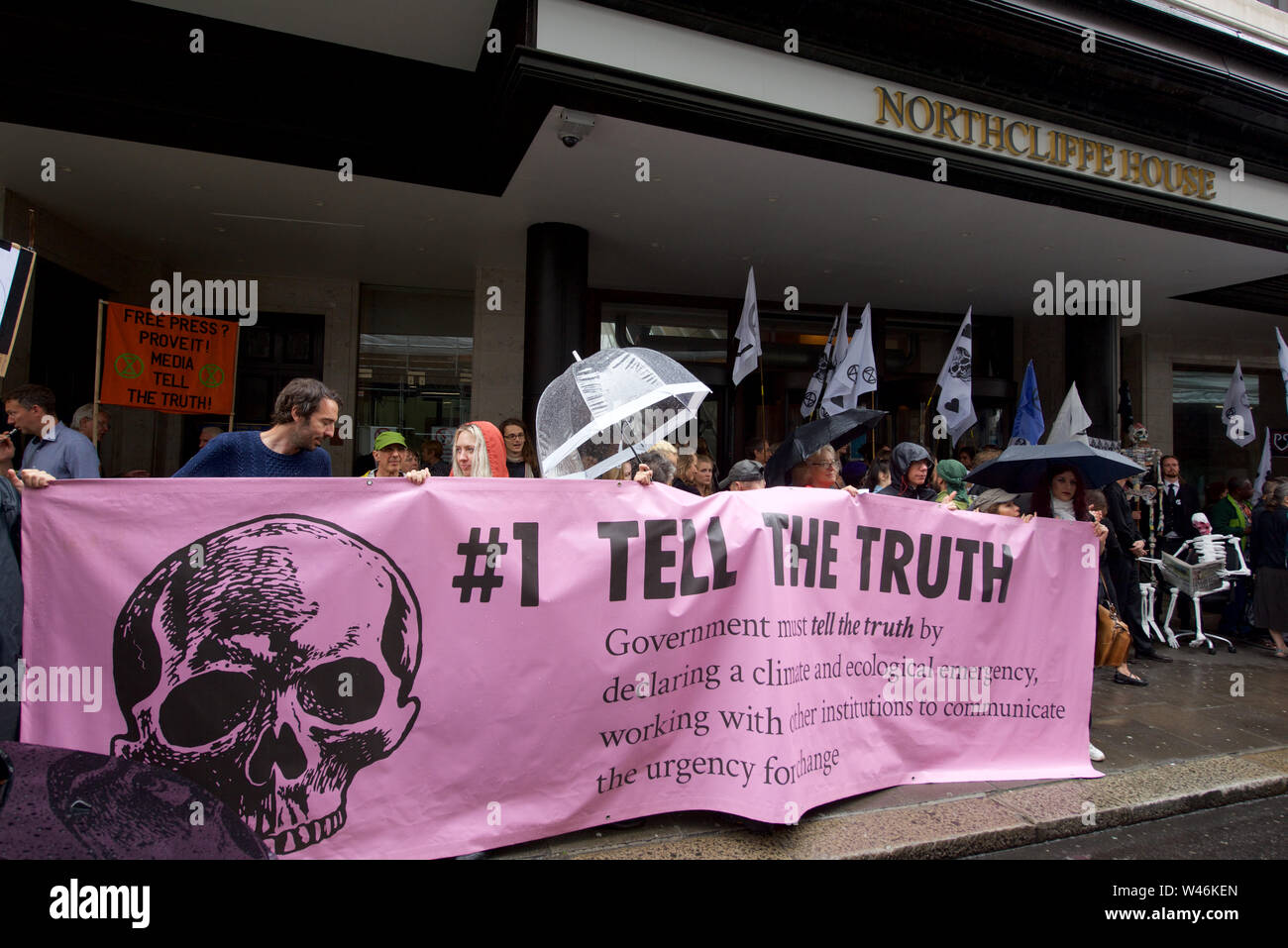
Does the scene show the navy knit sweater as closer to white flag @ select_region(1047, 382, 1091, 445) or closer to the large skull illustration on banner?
the large skull illustration on banner

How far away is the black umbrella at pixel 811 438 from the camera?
14.7ft

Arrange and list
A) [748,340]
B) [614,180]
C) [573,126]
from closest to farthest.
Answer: [573,126] → [614,180] → [748,340]

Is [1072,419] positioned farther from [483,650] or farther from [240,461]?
[240,461]

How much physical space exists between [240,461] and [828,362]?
306 inches

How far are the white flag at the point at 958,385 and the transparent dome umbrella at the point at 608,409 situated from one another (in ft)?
21.9

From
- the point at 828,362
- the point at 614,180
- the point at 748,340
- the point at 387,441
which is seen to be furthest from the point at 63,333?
the point at 828,362

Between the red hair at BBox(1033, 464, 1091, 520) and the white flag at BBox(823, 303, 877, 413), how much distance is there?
338 centimetres

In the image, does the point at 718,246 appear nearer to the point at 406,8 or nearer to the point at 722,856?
the point at 406,8

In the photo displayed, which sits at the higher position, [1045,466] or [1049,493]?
[1045,466]

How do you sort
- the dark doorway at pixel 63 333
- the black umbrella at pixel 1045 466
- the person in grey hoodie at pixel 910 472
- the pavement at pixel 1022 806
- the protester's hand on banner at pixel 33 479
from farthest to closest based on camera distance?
the dark doorway at pixel 63 333
the person in grey hoodie at pixel 910 472
the black umbrella at pixel 1045 466
the pavement at pixel 1022 806
the protester's hand on banner at pixel 33 479

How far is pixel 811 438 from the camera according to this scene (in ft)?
14.9

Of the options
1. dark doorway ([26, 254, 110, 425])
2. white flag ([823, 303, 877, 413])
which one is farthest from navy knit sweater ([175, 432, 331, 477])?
white flag ([823, 303, 877, 413])

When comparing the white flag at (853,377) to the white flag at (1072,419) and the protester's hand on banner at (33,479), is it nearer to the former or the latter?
the white flag at (1072,419)

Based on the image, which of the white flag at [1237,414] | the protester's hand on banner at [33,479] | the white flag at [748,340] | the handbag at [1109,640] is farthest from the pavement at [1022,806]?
the white flag at [1237,414]
